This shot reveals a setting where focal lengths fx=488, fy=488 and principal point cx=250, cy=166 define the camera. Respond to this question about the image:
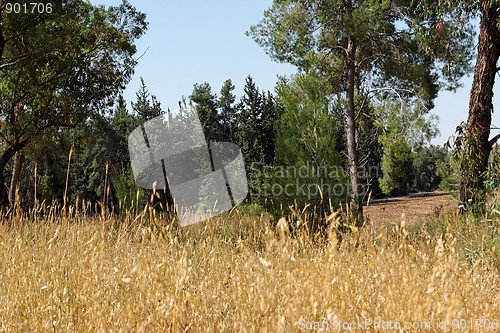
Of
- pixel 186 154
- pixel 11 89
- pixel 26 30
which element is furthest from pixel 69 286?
pixel 186 154

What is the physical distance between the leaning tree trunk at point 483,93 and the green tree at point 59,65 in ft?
27.8

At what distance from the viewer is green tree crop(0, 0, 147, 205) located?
11.1 metres

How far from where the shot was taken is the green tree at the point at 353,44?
13141 mm

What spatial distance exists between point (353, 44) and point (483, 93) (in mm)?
6813

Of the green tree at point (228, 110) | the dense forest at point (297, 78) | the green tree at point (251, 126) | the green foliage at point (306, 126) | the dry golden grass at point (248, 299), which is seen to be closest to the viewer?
the dry golden grass at point (248, 299)

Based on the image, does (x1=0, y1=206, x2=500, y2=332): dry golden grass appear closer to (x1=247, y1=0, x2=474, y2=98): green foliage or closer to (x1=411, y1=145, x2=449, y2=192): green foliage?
(x1=247, y1=0, x2=474, y2=98): green foliage

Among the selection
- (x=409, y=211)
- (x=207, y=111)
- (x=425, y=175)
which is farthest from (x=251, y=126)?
(x=425, y=175)

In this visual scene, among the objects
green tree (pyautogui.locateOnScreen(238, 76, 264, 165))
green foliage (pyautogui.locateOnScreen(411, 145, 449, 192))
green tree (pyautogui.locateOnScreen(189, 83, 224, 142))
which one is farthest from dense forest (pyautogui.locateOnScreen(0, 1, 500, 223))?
green foliage (pyautogui.locateOnScreen(411, 145, 449, 192))

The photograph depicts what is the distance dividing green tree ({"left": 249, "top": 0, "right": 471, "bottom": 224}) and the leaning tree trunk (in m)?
4.50

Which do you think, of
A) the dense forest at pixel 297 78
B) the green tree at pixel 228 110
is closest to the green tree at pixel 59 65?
the dense forest at pixel 297 78

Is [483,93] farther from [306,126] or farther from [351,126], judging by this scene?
[351,126]

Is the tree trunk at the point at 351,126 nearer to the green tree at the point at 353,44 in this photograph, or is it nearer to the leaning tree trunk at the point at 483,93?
the green tree at the point at 353,44

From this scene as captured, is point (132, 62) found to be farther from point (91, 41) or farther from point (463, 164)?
point (463, 164)

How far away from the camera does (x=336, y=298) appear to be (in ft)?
9.78
